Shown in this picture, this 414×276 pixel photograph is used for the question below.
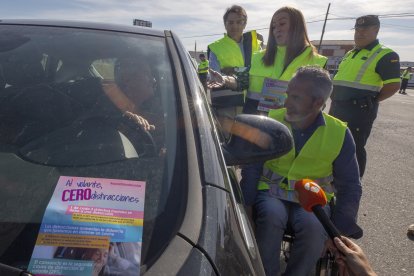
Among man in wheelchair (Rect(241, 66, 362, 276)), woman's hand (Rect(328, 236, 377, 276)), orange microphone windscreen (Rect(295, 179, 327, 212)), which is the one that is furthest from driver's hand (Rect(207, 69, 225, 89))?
woman's hand (Rect(328, 236, 377, 276))

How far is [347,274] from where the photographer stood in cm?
168

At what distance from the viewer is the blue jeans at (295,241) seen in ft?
6.93

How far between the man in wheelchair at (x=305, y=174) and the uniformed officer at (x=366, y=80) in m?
1.69

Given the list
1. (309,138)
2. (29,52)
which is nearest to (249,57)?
(309,138)

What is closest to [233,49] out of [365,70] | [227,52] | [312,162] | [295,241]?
[227,52]

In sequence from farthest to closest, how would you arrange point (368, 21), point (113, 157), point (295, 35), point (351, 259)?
point (368, 21)
point (295, 35)
point (351, 259)
point (113, 157)

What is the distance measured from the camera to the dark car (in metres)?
0.95

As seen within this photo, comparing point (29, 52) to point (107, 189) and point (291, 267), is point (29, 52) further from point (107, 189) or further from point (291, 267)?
point (291, 267)

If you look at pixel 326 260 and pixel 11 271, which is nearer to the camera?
pixel 11 271

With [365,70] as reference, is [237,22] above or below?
above

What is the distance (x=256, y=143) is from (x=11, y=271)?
90cm

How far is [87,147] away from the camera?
1350mm

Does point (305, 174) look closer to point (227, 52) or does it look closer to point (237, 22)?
point (227, 52)

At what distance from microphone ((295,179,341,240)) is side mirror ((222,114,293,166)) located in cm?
23
